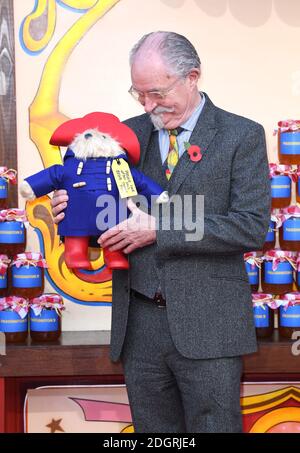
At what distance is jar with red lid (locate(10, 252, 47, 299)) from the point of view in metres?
2.39

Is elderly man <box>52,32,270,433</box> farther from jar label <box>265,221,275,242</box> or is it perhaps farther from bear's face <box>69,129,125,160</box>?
jar label <box>265,221,275,242</box>

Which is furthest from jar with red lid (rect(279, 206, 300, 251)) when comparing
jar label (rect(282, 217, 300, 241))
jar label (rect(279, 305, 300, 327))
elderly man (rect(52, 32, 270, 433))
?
elderly man (rect(52, 32, 270, 433))

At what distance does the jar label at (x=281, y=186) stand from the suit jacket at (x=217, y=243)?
83 cm

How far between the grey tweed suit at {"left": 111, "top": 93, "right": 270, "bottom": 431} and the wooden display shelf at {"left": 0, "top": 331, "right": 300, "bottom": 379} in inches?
Answer: 26.0

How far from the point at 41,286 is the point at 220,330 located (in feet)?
3.30

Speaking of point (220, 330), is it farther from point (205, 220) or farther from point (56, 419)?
point (56, 419)

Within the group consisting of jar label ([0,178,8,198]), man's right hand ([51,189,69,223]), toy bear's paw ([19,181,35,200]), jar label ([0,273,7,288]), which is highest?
jar label ([0,178,8,198])

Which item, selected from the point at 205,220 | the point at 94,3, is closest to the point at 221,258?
the point at 205,220

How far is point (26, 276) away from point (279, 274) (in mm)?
866

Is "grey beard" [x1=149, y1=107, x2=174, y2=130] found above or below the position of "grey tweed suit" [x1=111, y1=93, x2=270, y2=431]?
above

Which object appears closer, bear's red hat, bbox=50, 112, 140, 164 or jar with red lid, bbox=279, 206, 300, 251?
bear's red hat, bbox=50, 112, 140, 164

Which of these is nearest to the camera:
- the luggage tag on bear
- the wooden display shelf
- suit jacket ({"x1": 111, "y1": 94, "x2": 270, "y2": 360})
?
suit jacket ({"x1": 111, "y1": 94, "x2": 270, "y2": 360})

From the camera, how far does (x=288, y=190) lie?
8.11 feet

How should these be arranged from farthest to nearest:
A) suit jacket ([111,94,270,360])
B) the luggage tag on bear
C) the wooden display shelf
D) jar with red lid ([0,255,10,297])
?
jar with red lid ([0,255,10,297])
the wooden display shelf
the luggage tag on bear
suit jacket ([111,94,270,360])
